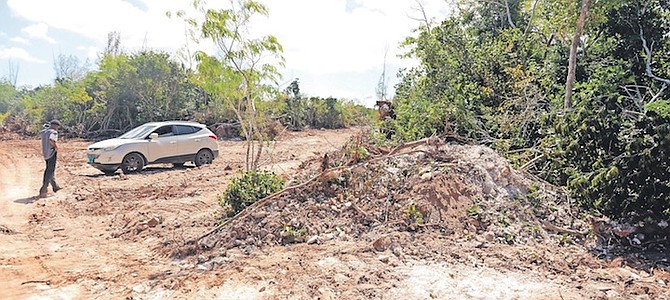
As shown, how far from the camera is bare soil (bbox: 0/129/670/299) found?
→ 471 centimetres

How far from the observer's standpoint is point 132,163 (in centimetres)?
1233

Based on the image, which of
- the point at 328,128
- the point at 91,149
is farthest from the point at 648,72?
the point at 328,128

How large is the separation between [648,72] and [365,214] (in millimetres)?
7060

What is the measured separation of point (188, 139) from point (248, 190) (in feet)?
23.3

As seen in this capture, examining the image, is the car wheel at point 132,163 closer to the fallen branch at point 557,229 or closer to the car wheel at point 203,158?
the car wheel at point 203,158

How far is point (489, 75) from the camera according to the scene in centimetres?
1155

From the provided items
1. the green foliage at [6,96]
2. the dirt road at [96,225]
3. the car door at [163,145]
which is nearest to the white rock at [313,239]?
the dirt road at [96,225]

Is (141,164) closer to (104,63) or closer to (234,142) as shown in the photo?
(234,142)

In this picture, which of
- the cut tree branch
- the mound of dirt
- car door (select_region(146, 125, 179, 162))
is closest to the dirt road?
car door (select_region(146, 125, 179, 162))

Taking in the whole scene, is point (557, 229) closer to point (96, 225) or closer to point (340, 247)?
point (340, 247)

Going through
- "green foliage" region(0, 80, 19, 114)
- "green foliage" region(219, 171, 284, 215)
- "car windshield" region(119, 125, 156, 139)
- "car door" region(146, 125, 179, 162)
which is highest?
"green foliage" region(0, 80, 19, 114)

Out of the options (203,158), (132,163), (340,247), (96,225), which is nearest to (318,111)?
(203,158)

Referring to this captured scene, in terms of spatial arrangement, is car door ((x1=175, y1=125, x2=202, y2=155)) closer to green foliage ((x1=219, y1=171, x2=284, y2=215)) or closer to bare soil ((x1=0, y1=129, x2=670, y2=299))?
bare soil ((x1=0, y1=129, x2=670, y2=299))

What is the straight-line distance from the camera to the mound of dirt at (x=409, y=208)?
19.5 ft
